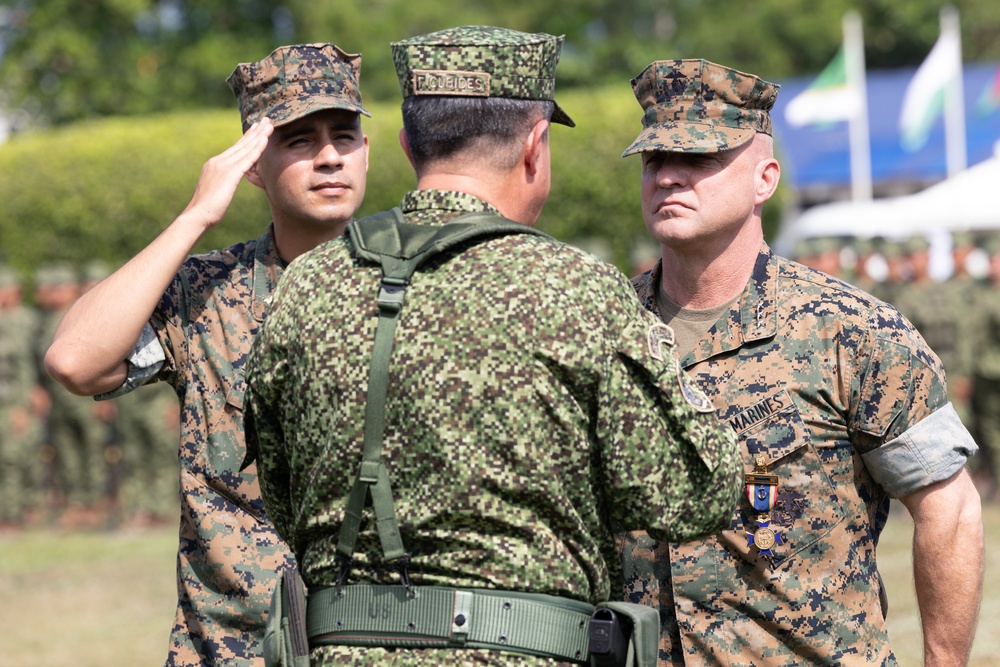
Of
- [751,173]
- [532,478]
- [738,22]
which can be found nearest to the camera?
[532,478]

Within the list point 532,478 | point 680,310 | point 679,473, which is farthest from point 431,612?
point 680,310

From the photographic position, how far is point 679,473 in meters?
2.50

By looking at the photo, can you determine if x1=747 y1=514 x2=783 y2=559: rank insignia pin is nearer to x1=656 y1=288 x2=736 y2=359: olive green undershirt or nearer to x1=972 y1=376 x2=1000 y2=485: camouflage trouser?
x1=656 y1=288 x2=736 y2=359: olive green undershirt

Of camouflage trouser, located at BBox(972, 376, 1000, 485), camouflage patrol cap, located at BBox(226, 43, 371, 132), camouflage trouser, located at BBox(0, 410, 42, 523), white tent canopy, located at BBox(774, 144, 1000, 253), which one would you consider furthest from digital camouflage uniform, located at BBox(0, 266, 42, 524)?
white tent canopy, located at BBox(774, 144, 1000, 253)

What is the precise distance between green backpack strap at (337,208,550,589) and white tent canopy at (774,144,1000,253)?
19.0 m

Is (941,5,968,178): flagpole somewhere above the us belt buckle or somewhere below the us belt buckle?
above

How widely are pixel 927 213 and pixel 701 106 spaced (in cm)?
1898

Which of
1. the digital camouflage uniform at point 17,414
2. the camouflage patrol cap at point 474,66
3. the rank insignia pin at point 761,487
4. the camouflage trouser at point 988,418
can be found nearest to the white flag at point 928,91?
the camouflage trouser at point 988,418

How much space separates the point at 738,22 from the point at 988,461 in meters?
21.6

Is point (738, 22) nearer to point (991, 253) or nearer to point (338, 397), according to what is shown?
point (991, 253)

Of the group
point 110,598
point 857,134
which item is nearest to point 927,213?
point 857,134

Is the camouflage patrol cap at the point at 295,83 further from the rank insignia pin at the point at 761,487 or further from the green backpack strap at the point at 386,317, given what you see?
the rank insignia pin at the point at 761,487

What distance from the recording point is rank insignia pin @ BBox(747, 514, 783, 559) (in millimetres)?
3299

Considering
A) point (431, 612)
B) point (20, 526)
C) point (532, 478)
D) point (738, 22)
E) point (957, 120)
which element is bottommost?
point (431, 612)
